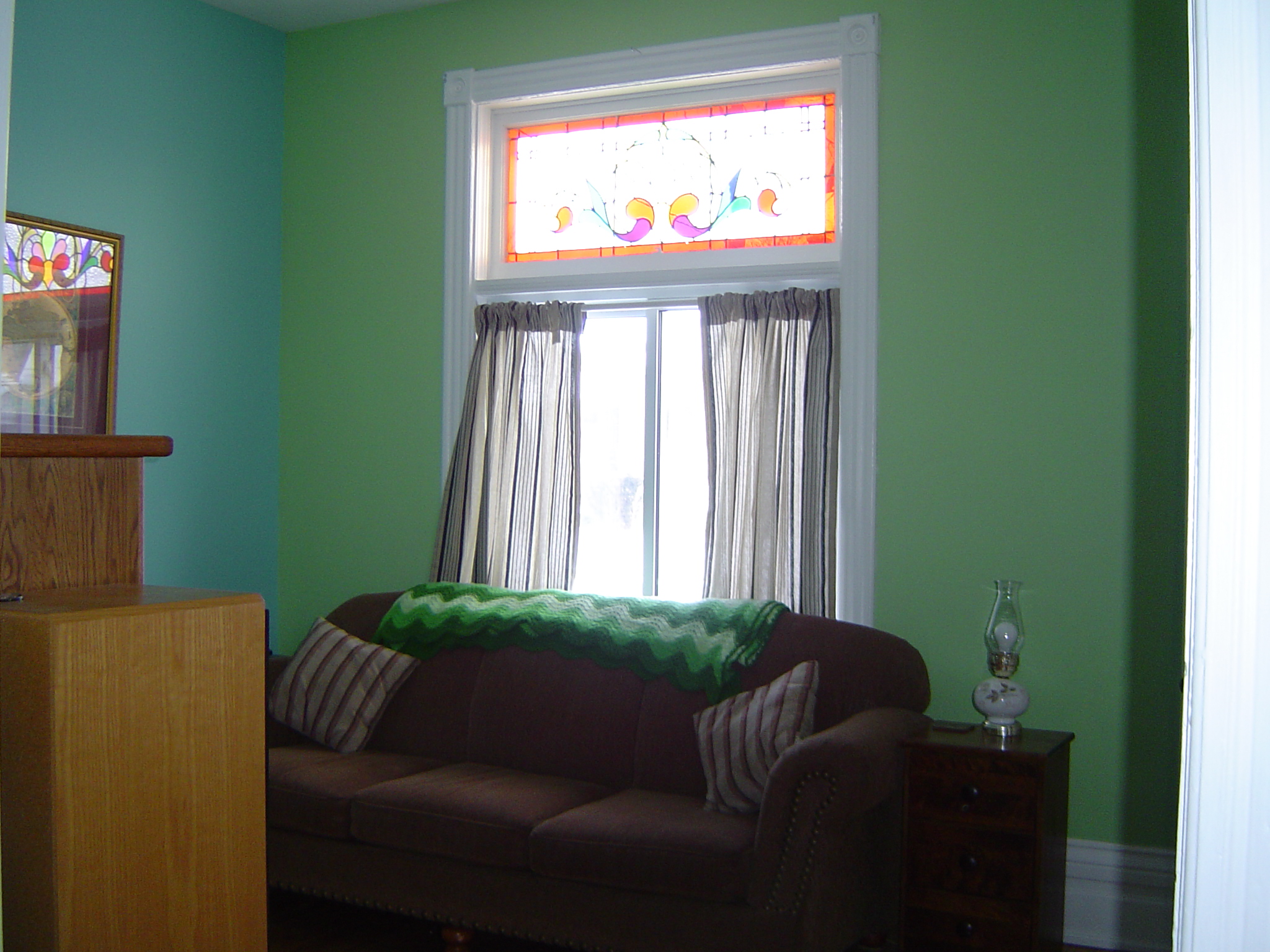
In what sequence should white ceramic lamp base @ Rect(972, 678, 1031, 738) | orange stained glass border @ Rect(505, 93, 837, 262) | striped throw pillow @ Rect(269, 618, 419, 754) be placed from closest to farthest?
white ceramic lamp base @ Rect(972, 678, 1031, 738) < striped throw pillow @ Rect(269, 618, 419, 754) < orange stained glass border @ Rect(505, 93, 837, 262)

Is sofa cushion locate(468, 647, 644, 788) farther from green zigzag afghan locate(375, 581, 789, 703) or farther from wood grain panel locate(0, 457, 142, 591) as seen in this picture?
→ wood grain panel locate(0, 457, 142, 591)

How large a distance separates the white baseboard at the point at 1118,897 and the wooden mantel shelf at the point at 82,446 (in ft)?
9.46

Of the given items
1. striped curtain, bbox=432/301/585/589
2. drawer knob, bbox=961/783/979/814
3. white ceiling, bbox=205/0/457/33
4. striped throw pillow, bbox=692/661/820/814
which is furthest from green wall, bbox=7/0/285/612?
drawer knob, bbox=961/783/979/814

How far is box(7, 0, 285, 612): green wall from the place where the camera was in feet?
11.9

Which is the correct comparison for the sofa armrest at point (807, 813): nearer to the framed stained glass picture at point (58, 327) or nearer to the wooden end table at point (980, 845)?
the wooden end table at point (980, 845)

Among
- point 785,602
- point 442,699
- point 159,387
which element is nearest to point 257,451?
point 159,387

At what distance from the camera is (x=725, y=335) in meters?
3.75

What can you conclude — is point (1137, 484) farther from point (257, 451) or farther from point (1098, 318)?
point (257, 451)

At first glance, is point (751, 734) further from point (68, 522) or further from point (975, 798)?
point (68, 522)

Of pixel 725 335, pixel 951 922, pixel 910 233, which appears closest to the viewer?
pixel 951 922

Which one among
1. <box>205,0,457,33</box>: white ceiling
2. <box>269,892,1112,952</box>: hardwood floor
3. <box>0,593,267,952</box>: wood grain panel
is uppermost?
<box>205,0,457,33</box>: white ceiling

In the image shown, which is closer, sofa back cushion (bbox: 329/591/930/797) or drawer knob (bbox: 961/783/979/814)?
drawer knob (bbox: 961/783/979/814)

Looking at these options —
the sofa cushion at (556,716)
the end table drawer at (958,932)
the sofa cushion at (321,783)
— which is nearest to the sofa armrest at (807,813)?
the end table drawer at (958,932)

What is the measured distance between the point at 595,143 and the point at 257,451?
1.88 metres
